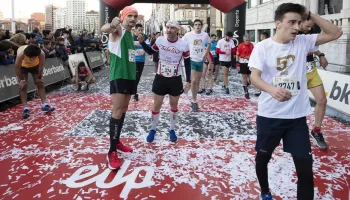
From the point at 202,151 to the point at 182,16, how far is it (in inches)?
3617

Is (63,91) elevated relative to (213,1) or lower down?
lower down

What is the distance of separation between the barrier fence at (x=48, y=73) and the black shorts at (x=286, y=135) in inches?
259

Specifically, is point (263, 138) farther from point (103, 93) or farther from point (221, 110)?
point (103, 93)

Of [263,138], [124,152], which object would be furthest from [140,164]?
[263,138]

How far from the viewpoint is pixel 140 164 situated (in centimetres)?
393

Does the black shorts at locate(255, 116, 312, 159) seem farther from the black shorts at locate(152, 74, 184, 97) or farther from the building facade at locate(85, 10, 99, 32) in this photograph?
the building facade at locate(85, 10, 99, 32)

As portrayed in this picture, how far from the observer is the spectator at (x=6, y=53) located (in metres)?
7.64

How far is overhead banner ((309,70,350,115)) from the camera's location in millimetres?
6532

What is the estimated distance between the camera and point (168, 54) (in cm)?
479

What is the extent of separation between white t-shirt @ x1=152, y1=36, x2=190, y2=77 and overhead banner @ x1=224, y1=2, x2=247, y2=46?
8.48 meters

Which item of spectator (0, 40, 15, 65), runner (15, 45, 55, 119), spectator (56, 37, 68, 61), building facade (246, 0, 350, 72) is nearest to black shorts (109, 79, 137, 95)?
runner (15, 45, 55, 119)

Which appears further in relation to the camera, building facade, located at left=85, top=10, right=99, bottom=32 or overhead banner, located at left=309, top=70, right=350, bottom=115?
building facade, located at left=85, top=10, right=99, bottom=32

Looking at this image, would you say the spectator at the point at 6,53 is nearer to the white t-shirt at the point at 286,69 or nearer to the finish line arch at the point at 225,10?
the finish line arch at the point at 225,10

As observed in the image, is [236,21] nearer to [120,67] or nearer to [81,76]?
[81,76]
